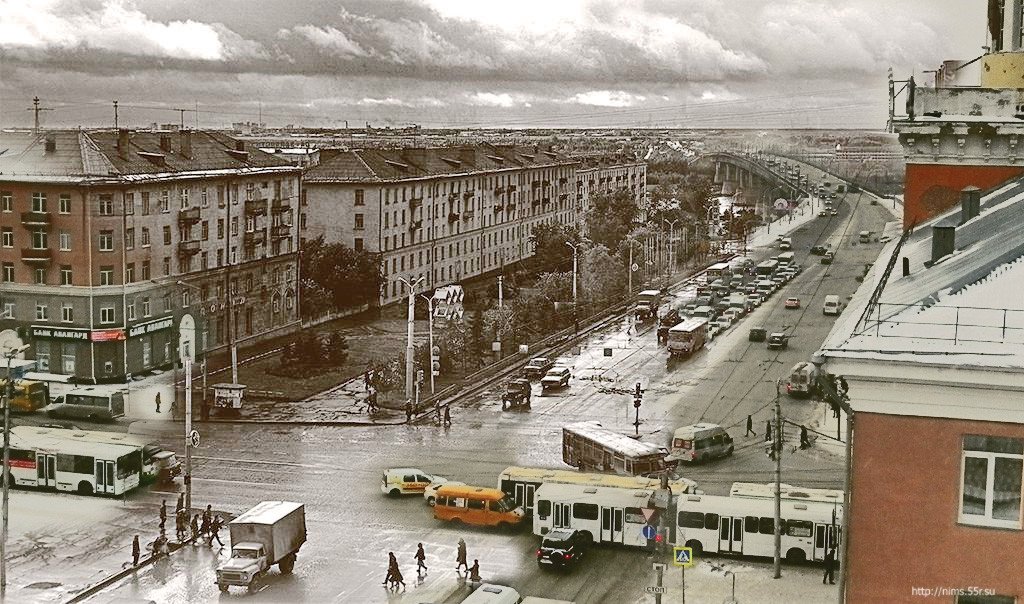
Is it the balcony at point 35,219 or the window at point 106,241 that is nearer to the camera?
the balcony at point 35,219

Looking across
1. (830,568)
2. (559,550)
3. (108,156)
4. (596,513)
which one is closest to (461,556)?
(559,550)

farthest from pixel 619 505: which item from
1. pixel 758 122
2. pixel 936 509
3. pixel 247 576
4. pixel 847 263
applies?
pixel 758 122

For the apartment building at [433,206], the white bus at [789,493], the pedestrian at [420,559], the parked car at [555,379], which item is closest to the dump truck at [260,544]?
the pedestrian at [420,559]

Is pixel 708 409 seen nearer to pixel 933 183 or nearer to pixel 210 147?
pixel 210 147

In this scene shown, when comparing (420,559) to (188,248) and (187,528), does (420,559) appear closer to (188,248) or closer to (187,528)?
(187,528)

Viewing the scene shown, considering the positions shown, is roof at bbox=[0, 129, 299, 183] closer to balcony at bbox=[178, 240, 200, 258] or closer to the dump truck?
balcony at bbox=[178, 240, 200, 258]

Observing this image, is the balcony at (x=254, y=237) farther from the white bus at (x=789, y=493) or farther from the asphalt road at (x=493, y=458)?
the white bus at (x=789, y=493)
